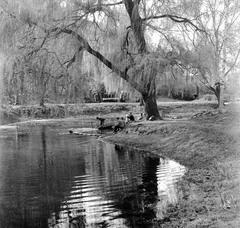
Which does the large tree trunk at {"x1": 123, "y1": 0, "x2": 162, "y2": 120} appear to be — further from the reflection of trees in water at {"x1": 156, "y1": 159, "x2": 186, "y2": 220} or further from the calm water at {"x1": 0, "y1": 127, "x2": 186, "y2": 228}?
the reflection of trees in water at {"x1": 156, "y1": 159, "x2": 186, "y2": 220}

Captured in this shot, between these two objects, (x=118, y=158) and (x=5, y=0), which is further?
(x=5, y=0)

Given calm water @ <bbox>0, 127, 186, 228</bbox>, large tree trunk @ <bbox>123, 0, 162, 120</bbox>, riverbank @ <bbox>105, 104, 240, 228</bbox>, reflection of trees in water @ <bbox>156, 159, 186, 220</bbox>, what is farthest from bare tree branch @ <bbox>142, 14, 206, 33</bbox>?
reflection of trees in water @ <bbox>156, 159, 186, 220</bbox>

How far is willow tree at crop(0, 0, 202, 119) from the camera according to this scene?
66.5ft

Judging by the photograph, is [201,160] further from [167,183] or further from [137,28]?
[137,28]

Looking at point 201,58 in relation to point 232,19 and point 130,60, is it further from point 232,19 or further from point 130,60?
point 232,19

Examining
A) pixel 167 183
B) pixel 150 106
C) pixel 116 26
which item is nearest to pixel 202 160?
pixel 167 183

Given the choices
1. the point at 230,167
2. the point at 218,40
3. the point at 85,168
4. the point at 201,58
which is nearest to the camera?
the point at 230,167

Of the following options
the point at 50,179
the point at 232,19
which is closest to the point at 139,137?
the point at 50,179

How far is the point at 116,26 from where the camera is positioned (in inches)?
893

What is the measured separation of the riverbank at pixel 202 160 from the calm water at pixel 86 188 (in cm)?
47

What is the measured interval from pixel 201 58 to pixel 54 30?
7.82 meters

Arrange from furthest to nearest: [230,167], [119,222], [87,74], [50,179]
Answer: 1. [87,74]
2. [50,179]
3. [230,167]
4. [119,222]

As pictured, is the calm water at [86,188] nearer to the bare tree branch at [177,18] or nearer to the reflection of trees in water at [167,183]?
the reflection of trees in water at [167,183]

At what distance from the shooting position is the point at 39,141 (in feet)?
74.2
